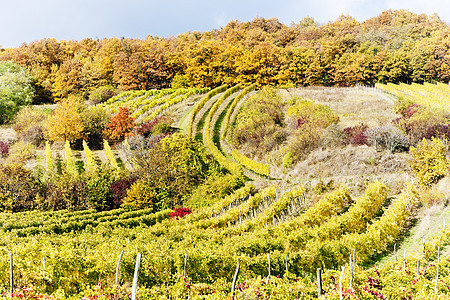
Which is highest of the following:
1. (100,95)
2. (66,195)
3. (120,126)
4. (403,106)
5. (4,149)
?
(100,95)

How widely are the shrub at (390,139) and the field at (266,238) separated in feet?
2.33

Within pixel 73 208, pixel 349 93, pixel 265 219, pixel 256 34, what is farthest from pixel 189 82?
pixel 265 219

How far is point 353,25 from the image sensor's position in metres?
91.9

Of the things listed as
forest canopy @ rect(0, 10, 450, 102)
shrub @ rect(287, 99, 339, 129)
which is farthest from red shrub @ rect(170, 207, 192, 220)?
forest canopy @ rect(0, 10, 450, 102)

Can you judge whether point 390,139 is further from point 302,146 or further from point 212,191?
Result: point 212,191

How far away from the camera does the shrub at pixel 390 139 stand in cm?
2805

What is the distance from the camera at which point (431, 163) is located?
818 inches

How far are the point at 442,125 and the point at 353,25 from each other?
7293 centimetres

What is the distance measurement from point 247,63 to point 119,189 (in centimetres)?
4239

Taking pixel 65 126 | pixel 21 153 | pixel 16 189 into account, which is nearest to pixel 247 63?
pixel 65 126

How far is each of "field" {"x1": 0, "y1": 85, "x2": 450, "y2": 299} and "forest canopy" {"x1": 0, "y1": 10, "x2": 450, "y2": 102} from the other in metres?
24.0

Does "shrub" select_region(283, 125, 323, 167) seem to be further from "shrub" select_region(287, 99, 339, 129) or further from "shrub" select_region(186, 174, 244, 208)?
"shrub" select_region(186, 174, 244, 208)

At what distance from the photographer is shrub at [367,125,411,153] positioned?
28.0 meters

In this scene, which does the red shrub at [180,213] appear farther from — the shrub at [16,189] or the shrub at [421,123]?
the shrub at [421,123]
